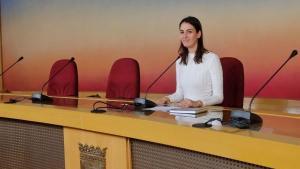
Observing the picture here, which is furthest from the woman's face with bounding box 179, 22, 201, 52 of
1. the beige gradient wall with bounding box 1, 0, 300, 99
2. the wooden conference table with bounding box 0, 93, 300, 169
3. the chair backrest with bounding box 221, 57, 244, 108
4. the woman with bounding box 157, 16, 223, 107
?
the beige gradient wall with bounding box 1, 0, 300, 99

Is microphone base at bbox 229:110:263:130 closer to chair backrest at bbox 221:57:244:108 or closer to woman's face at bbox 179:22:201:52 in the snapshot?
woman's face at bbox 179:22:201:52

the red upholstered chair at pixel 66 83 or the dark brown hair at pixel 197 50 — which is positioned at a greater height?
the dark brown hair at pixel 197 50

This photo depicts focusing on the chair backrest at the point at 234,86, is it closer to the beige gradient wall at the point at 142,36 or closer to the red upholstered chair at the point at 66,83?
the beige gradient wall at the point at 142,36

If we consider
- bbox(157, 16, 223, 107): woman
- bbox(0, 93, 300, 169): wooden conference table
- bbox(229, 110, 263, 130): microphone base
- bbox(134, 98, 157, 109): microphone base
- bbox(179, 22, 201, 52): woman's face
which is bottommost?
bbox(0, 93, 300, 169): wooden conference table

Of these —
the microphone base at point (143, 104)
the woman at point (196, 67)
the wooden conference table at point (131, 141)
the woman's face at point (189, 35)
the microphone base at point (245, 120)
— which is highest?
the woman's face at point (189, 35)

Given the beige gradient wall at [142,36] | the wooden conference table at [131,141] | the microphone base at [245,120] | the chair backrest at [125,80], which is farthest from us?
the beige gradient wall at [142,36]

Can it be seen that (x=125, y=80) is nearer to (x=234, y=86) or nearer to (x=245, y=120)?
(x=234, y=86)

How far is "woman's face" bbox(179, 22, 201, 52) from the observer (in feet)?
8.41

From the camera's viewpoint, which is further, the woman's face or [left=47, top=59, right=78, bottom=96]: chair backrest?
[left=47, top=59, right=78, bottom=96]: chair backrest

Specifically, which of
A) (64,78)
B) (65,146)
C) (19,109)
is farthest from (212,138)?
(64,78)

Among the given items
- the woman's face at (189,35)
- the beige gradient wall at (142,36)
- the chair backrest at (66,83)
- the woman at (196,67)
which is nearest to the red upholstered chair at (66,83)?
the chair backrest at (66,83)

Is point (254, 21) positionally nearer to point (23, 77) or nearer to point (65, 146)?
point (65, 146)

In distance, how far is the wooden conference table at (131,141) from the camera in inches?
55.4

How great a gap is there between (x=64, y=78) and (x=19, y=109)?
1293 mm
